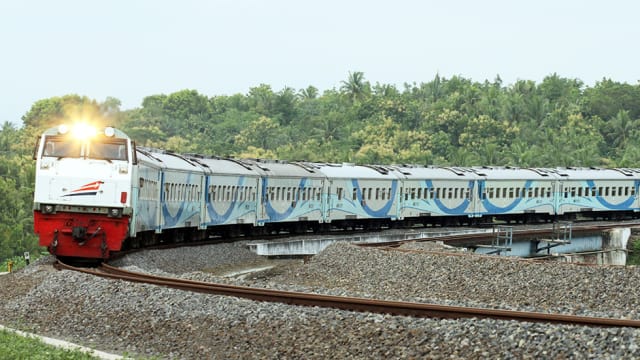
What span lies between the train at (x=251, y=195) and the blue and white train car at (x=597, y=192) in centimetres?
6

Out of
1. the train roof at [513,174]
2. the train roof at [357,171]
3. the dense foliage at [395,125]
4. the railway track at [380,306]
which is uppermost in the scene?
the dense foliage at [395,125]

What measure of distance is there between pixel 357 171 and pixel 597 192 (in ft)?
56.1

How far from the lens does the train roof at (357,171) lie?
134 feet

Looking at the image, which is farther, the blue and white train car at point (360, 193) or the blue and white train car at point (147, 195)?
the blue and white train car at point (360, 193)

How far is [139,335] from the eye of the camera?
45.6 ft

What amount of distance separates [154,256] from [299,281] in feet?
11.2

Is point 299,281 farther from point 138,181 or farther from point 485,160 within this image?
point 485,160

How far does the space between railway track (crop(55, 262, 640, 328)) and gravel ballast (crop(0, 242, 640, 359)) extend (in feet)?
1.64

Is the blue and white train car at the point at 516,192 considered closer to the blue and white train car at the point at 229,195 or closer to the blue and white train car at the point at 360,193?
the blue and white train car at the point at 360,193

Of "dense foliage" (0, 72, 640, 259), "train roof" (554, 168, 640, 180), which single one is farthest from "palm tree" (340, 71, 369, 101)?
"train roof" (554, 168, 640, 180)

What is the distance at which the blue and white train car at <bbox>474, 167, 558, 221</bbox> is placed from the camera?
4894 centimetres

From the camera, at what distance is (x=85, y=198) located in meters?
20.7

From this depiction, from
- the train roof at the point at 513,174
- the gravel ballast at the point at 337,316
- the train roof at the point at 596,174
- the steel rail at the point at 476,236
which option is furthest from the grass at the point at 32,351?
the train roof at the point at 596,174

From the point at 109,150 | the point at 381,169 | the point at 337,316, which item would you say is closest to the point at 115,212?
the point at 109,150
